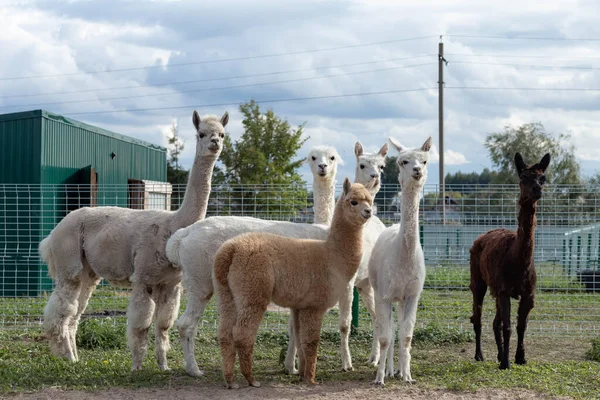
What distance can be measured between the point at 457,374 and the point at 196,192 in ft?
11.3

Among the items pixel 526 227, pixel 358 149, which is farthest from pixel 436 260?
pixel 526 227

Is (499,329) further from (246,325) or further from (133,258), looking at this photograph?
(133,258)

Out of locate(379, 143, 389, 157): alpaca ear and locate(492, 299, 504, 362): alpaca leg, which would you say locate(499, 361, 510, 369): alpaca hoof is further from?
locate(379, 143, 389, 157): alpaca ear

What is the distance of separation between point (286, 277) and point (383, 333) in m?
1.19

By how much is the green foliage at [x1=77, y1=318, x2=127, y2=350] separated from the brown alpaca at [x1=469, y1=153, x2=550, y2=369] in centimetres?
477

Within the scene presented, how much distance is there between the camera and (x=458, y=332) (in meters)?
10.6

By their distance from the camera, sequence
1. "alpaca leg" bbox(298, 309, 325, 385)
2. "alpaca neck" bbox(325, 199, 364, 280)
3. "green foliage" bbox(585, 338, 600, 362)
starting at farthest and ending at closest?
"green foliage" bbox(585, 338, 600, 362) → "alpaca neck" bbox(325, 199, 364, 280) → "alpaca leg" bbox(298, 309, 325, 385)

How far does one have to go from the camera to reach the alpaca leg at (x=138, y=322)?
27.1 feet

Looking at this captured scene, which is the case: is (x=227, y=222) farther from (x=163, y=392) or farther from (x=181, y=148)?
(x=181, y=148)

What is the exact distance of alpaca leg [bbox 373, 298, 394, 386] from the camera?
7.42 meters

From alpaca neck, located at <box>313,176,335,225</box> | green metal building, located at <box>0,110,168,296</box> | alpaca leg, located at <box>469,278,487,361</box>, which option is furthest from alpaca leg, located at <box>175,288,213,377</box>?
green metal building, located at <box>0,110,168,296</box>

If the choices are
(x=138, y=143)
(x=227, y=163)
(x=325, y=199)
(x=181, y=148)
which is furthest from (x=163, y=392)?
(x=181, y=148)

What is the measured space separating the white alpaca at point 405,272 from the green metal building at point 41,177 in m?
6.63

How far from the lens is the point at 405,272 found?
7.52m
